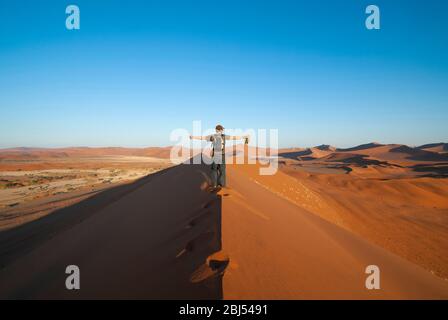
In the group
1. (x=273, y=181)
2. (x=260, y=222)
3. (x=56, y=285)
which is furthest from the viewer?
(x=273, y=181)

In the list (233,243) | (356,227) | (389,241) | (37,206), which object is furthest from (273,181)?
(37,206)

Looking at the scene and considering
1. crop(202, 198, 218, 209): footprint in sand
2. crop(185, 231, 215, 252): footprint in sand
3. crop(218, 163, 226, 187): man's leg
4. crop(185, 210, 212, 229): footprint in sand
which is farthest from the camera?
crop(218, 163, 226, 187): man's leg

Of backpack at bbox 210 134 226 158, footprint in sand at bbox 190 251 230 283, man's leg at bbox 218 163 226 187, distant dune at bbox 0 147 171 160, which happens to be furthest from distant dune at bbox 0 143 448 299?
distant dune at bbox 0 147 171 160

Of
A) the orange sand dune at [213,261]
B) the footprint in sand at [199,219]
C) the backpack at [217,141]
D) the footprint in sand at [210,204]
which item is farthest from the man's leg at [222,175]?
the footprint in sand at [199,219]

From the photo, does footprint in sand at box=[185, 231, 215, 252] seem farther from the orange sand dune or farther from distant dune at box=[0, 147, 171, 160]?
distant dune at box=[0, 147, 171, 160]

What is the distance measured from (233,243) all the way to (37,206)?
14335 mm

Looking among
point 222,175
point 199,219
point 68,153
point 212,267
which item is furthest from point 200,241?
point 68,153

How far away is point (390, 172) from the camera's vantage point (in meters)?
36.0

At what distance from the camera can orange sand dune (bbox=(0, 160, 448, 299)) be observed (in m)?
2.89

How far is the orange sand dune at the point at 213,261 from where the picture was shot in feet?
9.47

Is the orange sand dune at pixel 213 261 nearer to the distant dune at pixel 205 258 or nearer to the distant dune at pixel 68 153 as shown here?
the distant dune at pixel 205 258

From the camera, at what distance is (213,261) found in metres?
3.22

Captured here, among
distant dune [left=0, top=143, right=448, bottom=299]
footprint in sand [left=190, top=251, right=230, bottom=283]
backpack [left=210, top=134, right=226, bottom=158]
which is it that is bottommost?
distant dune [left=0, top=143, right=448, bottom=299]
